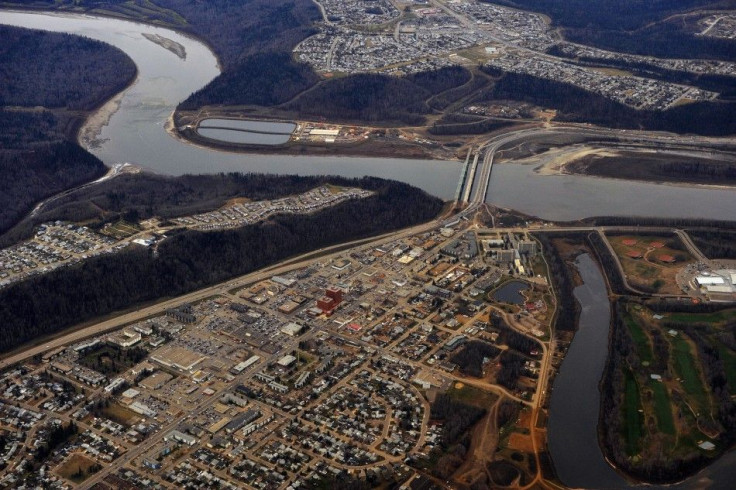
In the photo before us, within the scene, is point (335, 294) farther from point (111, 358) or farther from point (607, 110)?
point (607, 110)

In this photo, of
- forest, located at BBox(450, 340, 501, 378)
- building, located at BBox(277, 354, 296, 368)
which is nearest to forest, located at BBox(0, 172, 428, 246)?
building, located at BBox(277, 354, 296, 368)

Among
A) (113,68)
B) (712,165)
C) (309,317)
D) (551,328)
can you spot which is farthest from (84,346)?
(113,68)

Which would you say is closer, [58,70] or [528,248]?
[528,248]

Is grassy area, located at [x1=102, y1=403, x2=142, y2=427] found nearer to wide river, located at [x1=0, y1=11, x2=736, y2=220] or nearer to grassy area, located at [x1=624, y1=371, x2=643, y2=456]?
grassy area, located at [x1=624, y1=371, x2=643, y2=456]

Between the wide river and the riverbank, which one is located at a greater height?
the riverbank

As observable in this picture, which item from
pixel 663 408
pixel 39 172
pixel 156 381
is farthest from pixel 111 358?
pixel 39 172
